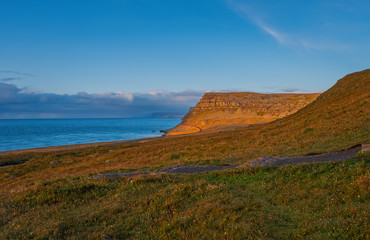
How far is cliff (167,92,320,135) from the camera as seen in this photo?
169 metres

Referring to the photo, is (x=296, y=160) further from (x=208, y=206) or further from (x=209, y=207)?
(x=209, y=207)

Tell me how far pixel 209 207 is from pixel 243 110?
178574 millimetres

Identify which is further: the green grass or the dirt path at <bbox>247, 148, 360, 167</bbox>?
the dirt path at <bbox>247, 148, 360, 167</bbox>

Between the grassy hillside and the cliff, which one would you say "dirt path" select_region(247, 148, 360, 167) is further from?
the cliff

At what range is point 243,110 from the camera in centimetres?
18600

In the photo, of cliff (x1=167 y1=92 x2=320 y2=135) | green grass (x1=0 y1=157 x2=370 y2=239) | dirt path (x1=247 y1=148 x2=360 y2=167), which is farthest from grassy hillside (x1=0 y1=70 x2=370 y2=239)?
cliff (x1=167 y1=92 x2=320 y2=135)

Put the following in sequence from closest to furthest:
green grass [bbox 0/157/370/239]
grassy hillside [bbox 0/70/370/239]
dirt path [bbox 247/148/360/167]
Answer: green grass [bbox 0/157/370/239]
grassy hillside [bbox 0/70/370/239]
dirt path [bbox 247/148/360/167]

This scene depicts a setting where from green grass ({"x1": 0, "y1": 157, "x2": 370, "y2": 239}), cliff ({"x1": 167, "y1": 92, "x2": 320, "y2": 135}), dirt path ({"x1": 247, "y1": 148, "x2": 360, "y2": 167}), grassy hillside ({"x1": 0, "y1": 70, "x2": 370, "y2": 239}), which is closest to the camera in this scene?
green grass ({"x1": 0, "y1": 157, "x2": 370, "y2": 239})

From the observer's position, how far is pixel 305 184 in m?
14.4

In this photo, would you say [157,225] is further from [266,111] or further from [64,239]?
[266,111]

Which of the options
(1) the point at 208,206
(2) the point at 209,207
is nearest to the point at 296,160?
(1) the point at 208,206

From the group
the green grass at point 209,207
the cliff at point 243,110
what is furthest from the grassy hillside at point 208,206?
the cliff at point 243,110

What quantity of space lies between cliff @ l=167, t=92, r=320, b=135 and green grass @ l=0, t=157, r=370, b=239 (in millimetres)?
141239

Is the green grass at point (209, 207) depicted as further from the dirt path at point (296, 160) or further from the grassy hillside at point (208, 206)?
the dirt path at point (296, 160)
